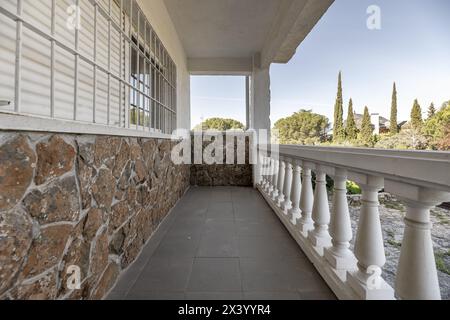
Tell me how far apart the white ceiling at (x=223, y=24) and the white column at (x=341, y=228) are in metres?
2.81

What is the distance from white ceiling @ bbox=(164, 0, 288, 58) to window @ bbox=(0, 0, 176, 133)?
724 millimetres

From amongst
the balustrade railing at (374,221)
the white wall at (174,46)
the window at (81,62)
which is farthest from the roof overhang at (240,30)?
the balustrade railing at (374,221)

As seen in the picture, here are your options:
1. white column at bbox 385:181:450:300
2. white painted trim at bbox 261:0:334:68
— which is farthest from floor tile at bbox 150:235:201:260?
white painted trim at bbox 261:0:334:68

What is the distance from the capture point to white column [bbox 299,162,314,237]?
7.20 ft

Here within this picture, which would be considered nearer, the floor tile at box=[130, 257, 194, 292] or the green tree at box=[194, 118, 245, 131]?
the floor tile at box=[130, 257, 194, 292]

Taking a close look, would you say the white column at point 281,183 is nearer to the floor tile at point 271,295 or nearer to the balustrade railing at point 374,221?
the balustrade railing at point 374,221

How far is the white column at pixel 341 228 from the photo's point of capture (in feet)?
4.93

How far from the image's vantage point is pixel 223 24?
4.04 metres

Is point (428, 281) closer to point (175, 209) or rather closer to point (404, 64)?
point (175, 209)

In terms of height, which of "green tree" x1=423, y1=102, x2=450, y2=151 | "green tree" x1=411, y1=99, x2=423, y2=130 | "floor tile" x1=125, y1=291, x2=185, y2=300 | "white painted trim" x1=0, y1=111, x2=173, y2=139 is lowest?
"floor tile" x1=125, y1=291, x2=185, y2=300

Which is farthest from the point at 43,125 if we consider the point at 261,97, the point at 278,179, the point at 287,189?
the point at 261,97

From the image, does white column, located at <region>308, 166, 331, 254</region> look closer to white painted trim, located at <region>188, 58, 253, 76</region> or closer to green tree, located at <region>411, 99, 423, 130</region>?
green tree, located at <region>411, 99, 423, 130</region>

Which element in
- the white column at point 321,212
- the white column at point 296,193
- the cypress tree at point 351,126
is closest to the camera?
the white column at point 321,212
